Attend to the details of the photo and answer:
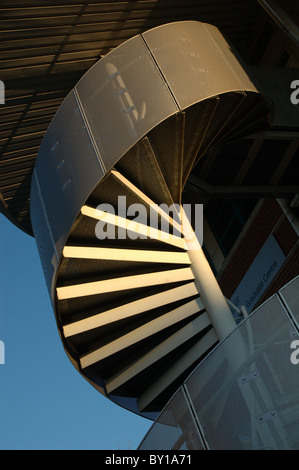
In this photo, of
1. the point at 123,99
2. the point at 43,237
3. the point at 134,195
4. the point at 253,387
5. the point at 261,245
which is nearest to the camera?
the point at 253,387

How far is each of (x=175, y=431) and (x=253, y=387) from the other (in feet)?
2.67

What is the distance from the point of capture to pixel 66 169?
743 cm

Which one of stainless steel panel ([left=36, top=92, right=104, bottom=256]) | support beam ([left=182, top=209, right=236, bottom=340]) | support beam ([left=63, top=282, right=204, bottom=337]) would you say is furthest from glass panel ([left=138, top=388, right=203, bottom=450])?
stainless steel panel ([left=36, top=92, right=104, bottom=256])

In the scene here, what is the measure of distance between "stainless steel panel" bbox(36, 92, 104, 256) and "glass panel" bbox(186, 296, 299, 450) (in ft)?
8.56

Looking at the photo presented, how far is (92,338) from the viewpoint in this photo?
8.25 meters

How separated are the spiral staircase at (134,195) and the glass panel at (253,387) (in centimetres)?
216

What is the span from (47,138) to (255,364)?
169 inches

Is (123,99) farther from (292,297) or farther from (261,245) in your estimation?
(261,245)

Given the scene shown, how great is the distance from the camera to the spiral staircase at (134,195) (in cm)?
729

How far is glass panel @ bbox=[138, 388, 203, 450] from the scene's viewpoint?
17.2 feet

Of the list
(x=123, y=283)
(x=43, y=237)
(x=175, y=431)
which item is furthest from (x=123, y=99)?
(x=175, y=431)

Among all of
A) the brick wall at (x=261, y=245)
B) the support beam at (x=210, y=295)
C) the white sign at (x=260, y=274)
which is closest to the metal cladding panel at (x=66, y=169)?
the support beam at (x=210, y=295)

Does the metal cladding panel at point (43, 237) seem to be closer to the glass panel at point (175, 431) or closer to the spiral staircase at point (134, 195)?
the spiral staircase at point (134, 195)

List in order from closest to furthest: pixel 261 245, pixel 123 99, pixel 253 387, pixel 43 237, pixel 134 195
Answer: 1. pixel 253 387
2. pixel 123 99
3. pixel 134 195
4. pixel 43 237
5. pixel 261 245
